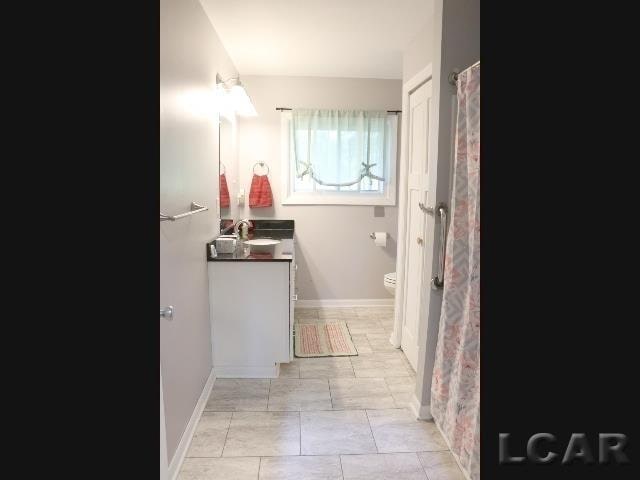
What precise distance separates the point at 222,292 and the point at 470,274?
162 cm

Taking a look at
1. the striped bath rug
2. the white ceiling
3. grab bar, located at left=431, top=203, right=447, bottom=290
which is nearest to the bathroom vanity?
the striped bath rug

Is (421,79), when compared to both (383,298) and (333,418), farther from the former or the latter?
(383,298)

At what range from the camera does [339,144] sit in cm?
446

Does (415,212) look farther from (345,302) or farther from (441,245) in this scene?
(345,302)

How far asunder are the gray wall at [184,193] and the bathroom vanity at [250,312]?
4.0 inches

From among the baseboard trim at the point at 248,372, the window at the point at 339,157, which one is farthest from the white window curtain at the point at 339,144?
the baseboard trim at the point at 248,372

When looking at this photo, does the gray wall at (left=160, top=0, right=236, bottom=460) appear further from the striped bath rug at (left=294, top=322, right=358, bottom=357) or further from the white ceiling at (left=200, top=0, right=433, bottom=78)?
the striped bath rug at (left=294, top=322, right=358, bottom=357)

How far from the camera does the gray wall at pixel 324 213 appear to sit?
173 inches

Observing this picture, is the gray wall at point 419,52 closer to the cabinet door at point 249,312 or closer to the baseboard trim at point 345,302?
the cabinet door at point 249,312

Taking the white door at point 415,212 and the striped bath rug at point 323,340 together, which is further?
the striped bath rug at point 323,340

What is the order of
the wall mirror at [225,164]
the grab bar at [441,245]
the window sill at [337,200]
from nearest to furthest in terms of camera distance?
1. the grab bar at [441,245]
2. the wall mirror at [225,164]
3. the window sill at [337,200]

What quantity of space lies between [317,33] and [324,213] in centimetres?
186

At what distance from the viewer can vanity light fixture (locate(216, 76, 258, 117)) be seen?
2.97 m
